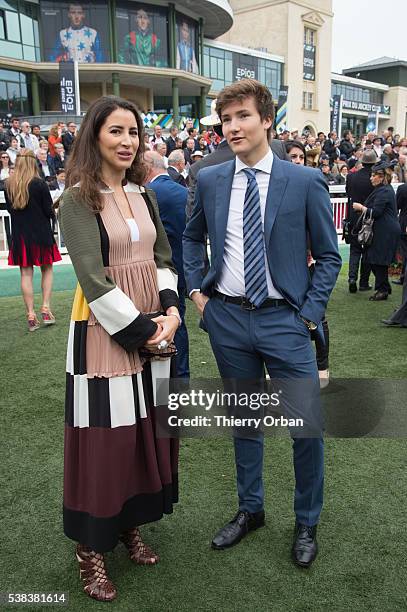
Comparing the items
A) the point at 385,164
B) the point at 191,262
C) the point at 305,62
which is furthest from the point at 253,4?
the point at 191,262

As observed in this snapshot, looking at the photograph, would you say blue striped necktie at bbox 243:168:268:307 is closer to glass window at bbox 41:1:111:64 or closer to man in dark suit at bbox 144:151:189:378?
man in dark suit at bbox 144:151:189:378

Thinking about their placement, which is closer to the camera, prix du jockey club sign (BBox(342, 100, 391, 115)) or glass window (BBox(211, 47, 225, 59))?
glass window (BBox(211, 47, 225, 59))

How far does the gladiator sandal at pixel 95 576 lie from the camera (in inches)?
84.7

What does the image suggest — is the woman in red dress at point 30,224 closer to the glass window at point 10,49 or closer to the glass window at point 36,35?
the glass window at point 10,49

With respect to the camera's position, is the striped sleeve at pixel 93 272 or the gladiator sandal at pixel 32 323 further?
the gladiator sandal at pixel 32 323

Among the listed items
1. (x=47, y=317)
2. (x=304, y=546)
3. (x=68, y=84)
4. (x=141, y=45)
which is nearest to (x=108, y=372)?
(x=304, y=546)

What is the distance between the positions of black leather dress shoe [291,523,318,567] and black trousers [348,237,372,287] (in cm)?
529

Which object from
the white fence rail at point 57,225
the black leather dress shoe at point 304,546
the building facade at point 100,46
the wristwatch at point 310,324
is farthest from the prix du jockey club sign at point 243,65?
the black leather dress shoe at point 304,546

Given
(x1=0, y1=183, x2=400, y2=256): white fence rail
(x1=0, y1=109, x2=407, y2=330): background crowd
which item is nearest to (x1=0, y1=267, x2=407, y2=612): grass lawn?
(x1=0, y1=109, x2=407, y2=330): background crowd

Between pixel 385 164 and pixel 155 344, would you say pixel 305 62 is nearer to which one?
pixel 385 164

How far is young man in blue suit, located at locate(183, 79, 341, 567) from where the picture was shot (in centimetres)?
213

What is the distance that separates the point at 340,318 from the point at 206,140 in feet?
38.4

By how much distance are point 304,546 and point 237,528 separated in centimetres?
31

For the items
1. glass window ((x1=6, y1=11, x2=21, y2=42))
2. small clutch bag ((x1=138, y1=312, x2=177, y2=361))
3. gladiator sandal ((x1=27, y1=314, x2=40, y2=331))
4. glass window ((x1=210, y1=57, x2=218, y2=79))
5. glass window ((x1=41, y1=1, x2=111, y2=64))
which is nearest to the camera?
small clutch bag ((x1=138, y1=312, x2=177, y2=361))
